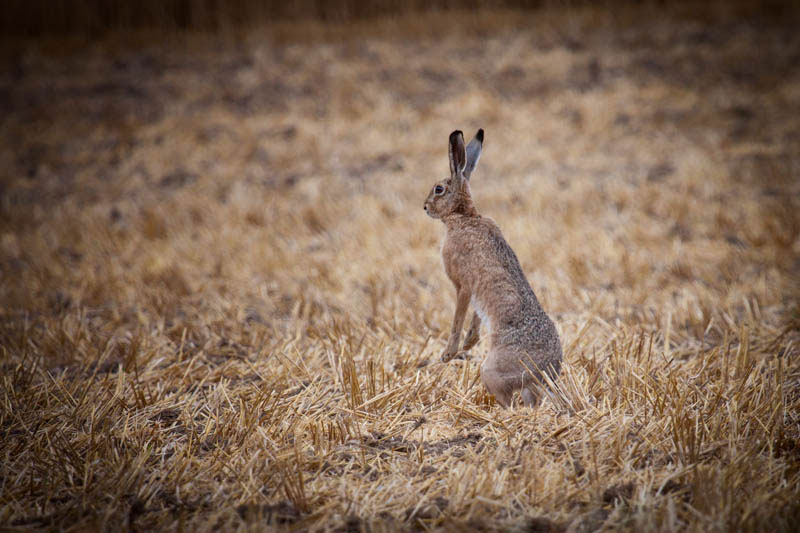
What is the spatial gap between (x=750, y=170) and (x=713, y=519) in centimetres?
720

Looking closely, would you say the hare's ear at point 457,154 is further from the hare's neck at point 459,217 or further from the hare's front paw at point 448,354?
the hare's front paw at point 448,354

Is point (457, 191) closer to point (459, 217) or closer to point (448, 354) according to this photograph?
point (459, 217)

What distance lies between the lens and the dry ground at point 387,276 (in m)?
2.26

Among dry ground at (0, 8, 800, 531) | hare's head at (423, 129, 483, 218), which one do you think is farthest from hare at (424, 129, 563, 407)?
dry ground at (0, 8, 800, 531)

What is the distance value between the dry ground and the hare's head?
817mm

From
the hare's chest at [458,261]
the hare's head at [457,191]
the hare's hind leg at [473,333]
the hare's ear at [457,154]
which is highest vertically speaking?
the hare's ear at [457,154]

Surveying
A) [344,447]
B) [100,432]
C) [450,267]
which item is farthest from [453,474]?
[100,432]

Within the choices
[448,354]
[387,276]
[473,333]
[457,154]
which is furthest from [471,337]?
[387,276]

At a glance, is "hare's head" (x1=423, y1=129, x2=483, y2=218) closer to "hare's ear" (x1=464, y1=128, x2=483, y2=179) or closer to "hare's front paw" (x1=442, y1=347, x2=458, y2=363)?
"hare's ear" (x1=464, y1=128, x2=483, y2=179)

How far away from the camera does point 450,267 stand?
294cm

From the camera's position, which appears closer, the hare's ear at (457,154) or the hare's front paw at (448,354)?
the hare's ear at (457,154)

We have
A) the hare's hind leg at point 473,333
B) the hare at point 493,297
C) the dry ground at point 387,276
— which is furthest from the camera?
the hare's hind leg at point 473,333

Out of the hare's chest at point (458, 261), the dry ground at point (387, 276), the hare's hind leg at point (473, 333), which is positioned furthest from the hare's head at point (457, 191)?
the dry ground at point (387, 276)

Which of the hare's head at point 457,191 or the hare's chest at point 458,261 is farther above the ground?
the hare's head at point 457,191
